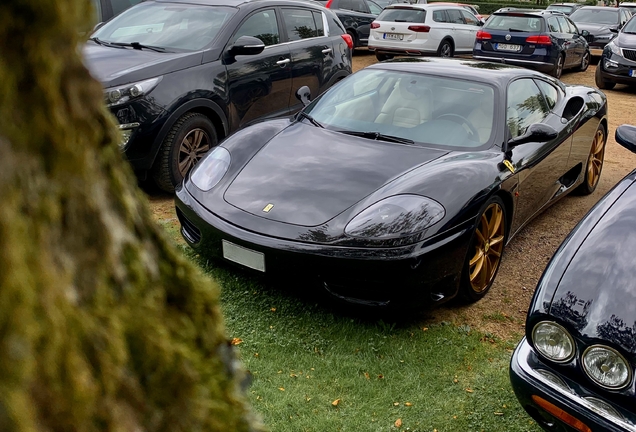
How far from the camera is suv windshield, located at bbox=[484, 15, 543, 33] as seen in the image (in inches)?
516

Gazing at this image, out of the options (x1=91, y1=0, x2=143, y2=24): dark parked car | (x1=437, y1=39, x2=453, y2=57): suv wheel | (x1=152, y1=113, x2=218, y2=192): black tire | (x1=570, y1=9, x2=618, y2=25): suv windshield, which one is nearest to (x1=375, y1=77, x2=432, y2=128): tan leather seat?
(x1=152, y1=113, x2=218, y2=192): black tire

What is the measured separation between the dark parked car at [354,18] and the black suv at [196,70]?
8.71 metres

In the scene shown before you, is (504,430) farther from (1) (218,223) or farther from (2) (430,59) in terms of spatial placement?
(2) (430,59)

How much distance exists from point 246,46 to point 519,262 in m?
3.07

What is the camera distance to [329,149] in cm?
406

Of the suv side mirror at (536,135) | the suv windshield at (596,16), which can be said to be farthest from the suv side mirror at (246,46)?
the suv windshield at (596,16)

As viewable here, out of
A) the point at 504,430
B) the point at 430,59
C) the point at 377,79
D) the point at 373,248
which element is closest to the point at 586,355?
the point at 504,430

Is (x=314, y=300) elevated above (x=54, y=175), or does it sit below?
below

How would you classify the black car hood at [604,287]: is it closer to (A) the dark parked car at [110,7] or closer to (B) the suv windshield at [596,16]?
(A) the dark parked car at [110,7]

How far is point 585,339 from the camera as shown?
7.43ft

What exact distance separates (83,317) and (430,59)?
4.84 metres

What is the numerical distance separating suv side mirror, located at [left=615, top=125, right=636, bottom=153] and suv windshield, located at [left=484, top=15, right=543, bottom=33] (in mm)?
10045

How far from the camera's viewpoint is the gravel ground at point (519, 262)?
3.69 meters

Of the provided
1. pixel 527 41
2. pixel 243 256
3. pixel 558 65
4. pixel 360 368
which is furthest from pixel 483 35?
pixel 360 368
